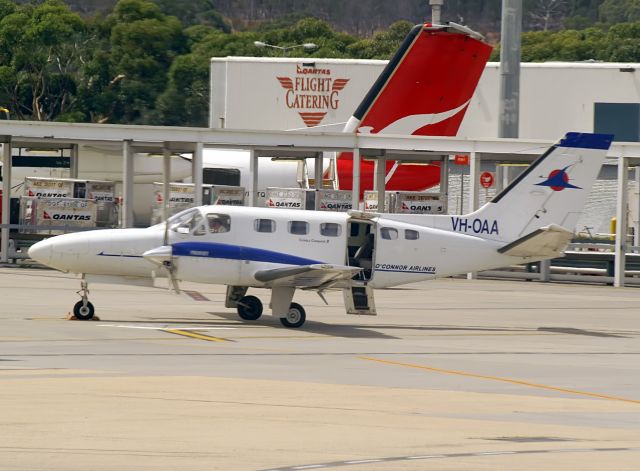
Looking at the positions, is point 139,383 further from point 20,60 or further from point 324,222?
point 20,60

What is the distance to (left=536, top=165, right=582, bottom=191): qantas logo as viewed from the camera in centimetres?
2331

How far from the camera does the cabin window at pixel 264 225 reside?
21.6m

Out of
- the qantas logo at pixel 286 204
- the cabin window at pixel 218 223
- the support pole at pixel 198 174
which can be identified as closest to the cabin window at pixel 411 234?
the cabin window at pixel 218 223

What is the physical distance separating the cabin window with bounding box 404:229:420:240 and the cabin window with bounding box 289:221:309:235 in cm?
201

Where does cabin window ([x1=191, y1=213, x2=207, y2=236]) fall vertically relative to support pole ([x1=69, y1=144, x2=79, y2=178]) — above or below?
below

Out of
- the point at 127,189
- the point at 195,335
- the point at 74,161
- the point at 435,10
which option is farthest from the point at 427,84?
the point at 195,335

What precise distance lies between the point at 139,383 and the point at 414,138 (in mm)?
20879

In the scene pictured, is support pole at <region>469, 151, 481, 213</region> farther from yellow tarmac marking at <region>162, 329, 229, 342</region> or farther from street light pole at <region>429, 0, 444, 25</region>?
yellow tarmac marking at <region>162, 329, 229, 342</region>

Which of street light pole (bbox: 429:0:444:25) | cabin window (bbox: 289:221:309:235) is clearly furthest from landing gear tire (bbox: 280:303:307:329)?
street light pole (bbox: 429:0:444:25)

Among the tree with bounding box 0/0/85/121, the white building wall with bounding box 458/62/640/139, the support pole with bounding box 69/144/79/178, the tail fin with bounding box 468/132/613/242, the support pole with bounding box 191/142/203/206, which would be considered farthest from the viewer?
the tree with bounding box 0/0/85/121

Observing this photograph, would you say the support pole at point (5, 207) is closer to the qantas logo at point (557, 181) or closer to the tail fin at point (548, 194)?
the tail fin at point (548, 194)

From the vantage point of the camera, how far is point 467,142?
112ft

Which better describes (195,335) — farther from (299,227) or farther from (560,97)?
(560,97)

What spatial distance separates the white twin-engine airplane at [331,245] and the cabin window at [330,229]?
0.06 ft
